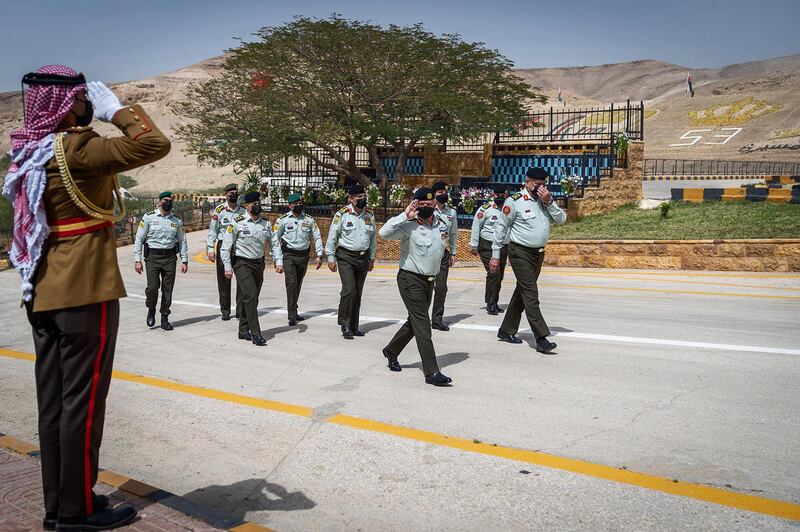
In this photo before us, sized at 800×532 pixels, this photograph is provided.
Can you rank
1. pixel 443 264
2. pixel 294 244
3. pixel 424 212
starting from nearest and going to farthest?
1. pixel 424 212
2. pixel 443 264
3. pixel 294 244

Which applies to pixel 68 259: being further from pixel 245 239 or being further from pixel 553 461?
pixel 245 239

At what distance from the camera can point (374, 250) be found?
1157 centimetres

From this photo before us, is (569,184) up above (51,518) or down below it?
above

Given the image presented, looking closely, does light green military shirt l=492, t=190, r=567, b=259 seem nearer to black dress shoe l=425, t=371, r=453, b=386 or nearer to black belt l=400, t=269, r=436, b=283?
black belt l=400, t=269, r=436, b=283

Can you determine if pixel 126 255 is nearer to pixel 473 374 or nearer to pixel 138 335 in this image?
pixel 138 335

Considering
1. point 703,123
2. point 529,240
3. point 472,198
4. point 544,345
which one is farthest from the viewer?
point 703,123

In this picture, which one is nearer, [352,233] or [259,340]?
[259,340]

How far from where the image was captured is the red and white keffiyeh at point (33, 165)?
13.5 feet

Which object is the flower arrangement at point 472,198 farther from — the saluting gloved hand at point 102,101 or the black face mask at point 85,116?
the saluting gloved hand at point 102,101

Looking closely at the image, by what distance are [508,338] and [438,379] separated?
7.78 feet

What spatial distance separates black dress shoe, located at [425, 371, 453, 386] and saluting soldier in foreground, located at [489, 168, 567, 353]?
5.80ft

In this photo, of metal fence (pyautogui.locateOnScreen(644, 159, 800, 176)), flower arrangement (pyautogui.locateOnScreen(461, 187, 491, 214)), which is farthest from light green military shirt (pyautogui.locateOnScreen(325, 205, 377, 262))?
metal fence (pyautogui.locateOnScreen(644, 159, 800, 176))

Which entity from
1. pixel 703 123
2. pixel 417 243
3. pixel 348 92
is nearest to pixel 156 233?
pixel 417 243

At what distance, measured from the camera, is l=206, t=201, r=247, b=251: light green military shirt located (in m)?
12.9
